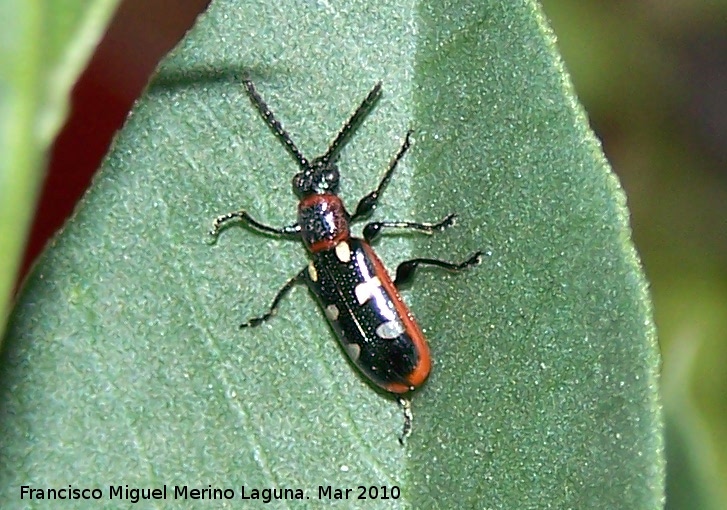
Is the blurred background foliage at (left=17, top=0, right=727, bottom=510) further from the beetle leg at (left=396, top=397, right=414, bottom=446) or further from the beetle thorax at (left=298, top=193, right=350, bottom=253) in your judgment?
the beetle thorax at (left=298, top=193, right=350, bottom=253)

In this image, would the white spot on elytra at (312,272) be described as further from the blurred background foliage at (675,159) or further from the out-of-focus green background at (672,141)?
the out-of-focus green background at (672,141)

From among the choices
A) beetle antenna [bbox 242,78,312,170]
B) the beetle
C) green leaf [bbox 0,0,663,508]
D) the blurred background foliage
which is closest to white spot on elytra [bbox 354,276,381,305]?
the beetle

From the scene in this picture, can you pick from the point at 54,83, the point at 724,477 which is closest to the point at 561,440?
the point at 54,83

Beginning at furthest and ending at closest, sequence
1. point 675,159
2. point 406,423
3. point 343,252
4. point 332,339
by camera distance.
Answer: point 675,159 < point 343,252 < point 332,339 < point 406,423

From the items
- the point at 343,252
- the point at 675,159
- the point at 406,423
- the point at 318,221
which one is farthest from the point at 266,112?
the point at 675,159

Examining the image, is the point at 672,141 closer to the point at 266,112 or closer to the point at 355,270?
Result: the point at 355,270
